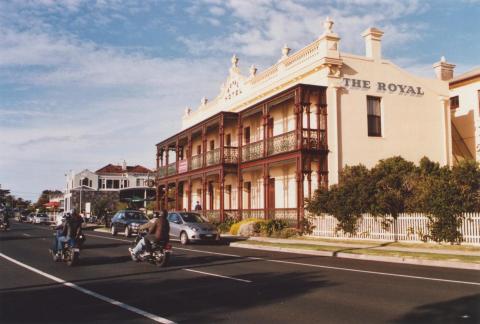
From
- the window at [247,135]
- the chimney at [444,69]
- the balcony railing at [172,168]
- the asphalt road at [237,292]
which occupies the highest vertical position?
the chimney at [444,69]

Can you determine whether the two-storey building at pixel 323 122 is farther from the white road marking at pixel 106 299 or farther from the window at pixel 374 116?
the white road marking at pixel 106 299

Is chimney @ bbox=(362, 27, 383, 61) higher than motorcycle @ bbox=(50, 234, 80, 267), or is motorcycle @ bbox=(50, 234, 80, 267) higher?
chimney @ bbox=(362, 27, 383, 61)

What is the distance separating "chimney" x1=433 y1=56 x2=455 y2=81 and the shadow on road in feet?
91.4

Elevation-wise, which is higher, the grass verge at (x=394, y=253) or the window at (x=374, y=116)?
the window at (x=374, y=116)

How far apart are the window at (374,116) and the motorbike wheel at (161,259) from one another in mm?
16975

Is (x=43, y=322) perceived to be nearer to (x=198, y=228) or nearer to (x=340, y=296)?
(x=340, y=296)

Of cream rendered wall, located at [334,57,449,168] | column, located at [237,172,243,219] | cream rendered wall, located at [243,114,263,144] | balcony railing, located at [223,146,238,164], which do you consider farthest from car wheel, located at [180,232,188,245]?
cream rendered wall, located at [243,114,263,144]

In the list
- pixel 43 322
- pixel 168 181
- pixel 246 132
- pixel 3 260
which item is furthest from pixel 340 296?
pixel 168 181

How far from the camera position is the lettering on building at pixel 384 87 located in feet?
89.0

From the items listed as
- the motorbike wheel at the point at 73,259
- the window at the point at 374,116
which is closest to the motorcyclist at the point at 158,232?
the motorbike wheel at the point at 73,259

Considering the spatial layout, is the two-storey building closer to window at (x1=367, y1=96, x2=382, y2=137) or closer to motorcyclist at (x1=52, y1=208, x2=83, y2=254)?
window at (x1=367, y1=96, x2=382, y2=137)

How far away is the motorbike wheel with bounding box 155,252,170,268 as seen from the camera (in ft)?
45.8

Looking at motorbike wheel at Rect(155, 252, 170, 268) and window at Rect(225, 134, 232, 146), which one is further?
window at Rect(225, 134, 232, 146)

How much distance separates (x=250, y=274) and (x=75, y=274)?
4.27 metres
